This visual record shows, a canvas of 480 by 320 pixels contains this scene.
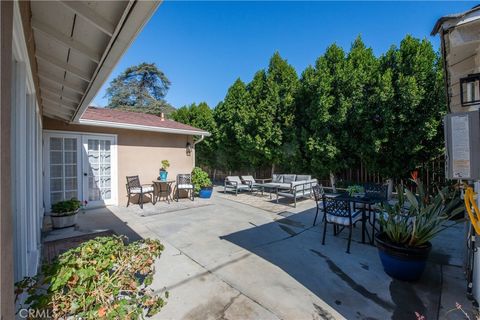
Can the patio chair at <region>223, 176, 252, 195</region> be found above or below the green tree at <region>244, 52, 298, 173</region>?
below

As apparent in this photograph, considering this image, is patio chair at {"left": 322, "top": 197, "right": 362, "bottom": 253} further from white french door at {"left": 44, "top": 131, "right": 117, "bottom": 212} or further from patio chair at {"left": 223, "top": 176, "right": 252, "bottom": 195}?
white french door at {"left": 44, "top": 131, "right": 117, "bottom": 212}

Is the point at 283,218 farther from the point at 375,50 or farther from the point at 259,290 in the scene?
the point at 375,50

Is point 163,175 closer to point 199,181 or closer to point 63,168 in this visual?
point 199,181

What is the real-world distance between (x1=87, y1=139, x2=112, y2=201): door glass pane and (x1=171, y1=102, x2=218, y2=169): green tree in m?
6.50

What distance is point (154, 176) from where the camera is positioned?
841cm

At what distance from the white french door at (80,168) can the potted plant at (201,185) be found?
→ 2.80 meters

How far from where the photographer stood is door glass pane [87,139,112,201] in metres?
7.07

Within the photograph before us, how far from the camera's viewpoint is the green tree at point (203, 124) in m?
13.6

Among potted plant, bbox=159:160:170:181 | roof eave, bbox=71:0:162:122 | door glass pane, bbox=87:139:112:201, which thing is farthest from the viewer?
potted plant, bbox=159:160:170:181

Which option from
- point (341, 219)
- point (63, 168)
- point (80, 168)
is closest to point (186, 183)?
point (80, 168)

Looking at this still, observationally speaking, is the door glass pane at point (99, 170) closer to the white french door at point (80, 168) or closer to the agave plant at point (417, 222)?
the white french door at point (80, 168)

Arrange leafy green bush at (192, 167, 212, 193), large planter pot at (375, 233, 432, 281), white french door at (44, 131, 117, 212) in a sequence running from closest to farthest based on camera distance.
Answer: large planter pot at (375, 233, 432, 281) < white french door at (44, 131, 117, 212) < leafy green bush at (192, 167, 212, 193)

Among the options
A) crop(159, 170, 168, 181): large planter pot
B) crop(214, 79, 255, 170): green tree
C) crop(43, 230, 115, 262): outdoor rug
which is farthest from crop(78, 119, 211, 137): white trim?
crop(43, 230, 115, 262): outdoor rug

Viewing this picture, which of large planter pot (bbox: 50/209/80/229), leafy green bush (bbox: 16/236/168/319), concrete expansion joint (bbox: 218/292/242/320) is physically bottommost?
concrete expansion joint (bbox: 218/292/242/320)
